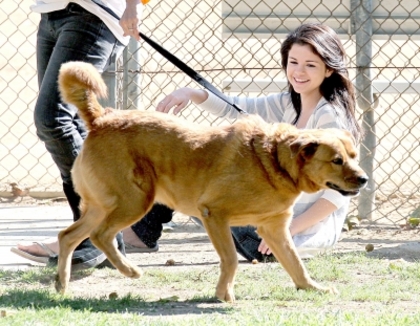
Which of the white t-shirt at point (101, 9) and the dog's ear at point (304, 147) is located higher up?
the white t-shirt at point (101, 9)

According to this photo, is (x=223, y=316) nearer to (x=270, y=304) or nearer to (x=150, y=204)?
(x=270, y=304)

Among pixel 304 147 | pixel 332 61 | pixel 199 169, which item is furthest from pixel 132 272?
pixel 332 61

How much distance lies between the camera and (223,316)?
4062mm

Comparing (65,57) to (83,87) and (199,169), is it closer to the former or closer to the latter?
(83,87)

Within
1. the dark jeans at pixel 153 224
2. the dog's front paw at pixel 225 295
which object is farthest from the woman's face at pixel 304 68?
the dog's front paw at pixel 225 295

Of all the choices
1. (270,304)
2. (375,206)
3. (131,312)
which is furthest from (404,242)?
(131,312)

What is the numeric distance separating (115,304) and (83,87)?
3.46 feet

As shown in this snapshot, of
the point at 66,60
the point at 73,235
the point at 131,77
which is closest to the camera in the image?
the point at 73,235

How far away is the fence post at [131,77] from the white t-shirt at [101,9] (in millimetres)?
1741

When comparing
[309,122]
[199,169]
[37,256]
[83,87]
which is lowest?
[37,256]

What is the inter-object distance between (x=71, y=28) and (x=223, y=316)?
180cm

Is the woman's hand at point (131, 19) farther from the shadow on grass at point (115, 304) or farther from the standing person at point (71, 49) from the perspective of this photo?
the shadow on grass at point (115, 304)

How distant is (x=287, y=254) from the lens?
4770 mm

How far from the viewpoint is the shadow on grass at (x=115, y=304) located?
4.21 meters
